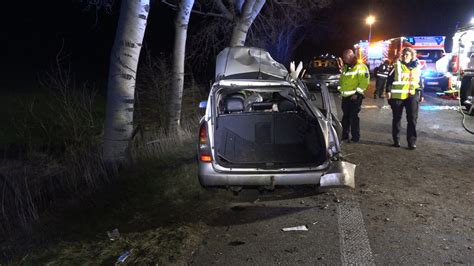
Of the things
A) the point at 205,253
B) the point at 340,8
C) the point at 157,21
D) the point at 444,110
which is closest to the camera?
the point at 205,253

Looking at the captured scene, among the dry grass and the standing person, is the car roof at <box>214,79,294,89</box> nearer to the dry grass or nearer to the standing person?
the dry grass

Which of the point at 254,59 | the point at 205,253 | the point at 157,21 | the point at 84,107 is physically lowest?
the point at 205,253

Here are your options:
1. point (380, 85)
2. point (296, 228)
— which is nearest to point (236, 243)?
point (296, 228)

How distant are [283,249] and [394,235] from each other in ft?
3.78

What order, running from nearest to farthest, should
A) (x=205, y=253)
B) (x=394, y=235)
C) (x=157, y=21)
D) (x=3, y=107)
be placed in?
(x=205, y=253), (x=394, y=235), (x=3, y=107), (x=157, y=21)

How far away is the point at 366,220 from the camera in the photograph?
4.68 meters

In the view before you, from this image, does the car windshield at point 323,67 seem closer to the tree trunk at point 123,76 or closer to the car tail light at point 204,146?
the tree trunk at point 123,76

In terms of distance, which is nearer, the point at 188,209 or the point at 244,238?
the point at 244,238

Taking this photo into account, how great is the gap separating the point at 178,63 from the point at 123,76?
283 centimetres

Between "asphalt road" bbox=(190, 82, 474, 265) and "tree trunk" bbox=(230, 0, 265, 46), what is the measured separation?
5.81 meters

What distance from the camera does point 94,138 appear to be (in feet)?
25.8

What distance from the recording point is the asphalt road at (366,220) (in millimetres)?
3896

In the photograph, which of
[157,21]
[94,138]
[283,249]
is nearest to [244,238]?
[283,249]

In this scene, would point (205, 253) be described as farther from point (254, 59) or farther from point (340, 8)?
point (340, 8)
